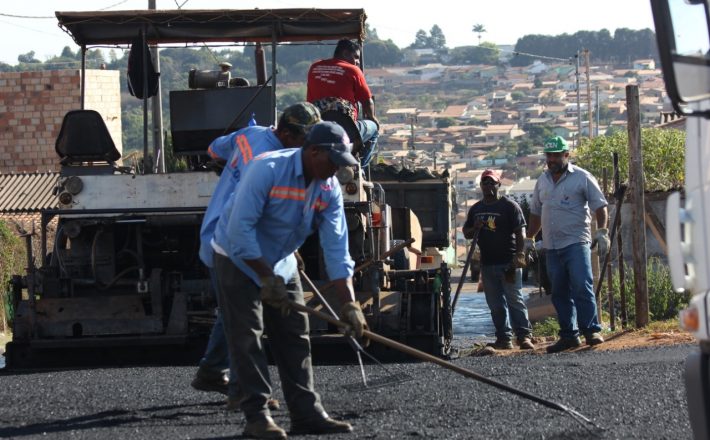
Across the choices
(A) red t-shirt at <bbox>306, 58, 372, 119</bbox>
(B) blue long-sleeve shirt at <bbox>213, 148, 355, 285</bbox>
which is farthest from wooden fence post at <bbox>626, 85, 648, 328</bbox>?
(B) blue long-sleeve shirt at <bbox>213, 148, 355, 285</bbox>

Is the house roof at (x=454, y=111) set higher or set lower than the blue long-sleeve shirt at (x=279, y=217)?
higher

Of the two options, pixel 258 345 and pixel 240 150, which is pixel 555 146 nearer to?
pixel 240 150

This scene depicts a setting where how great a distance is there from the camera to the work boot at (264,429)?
6605 millimetres

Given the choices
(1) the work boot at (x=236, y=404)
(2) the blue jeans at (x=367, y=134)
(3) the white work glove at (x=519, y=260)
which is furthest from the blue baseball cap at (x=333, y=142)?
(3) the white work glove at (x=519, y=260)

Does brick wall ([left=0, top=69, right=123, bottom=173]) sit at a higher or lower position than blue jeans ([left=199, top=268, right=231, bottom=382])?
higher

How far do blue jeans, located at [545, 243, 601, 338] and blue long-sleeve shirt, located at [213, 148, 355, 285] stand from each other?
475 cm

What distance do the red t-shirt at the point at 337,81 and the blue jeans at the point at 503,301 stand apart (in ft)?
7.10

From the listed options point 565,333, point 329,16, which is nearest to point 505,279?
point 565,333

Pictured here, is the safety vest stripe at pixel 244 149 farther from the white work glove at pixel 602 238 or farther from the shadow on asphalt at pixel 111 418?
the white work glove at pixel 602 238

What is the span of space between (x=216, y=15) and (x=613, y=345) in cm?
437

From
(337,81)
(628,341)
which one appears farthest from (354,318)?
(628,341)

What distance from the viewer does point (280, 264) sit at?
6.95 m

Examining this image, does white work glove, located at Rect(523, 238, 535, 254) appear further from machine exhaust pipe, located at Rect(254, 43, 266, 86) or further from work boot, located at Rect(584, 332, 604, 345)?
machine exhaust pipe, located at Rect(254, 43, 266, 86)

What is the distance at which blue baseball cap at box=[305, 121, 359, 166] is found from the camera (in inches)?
257
